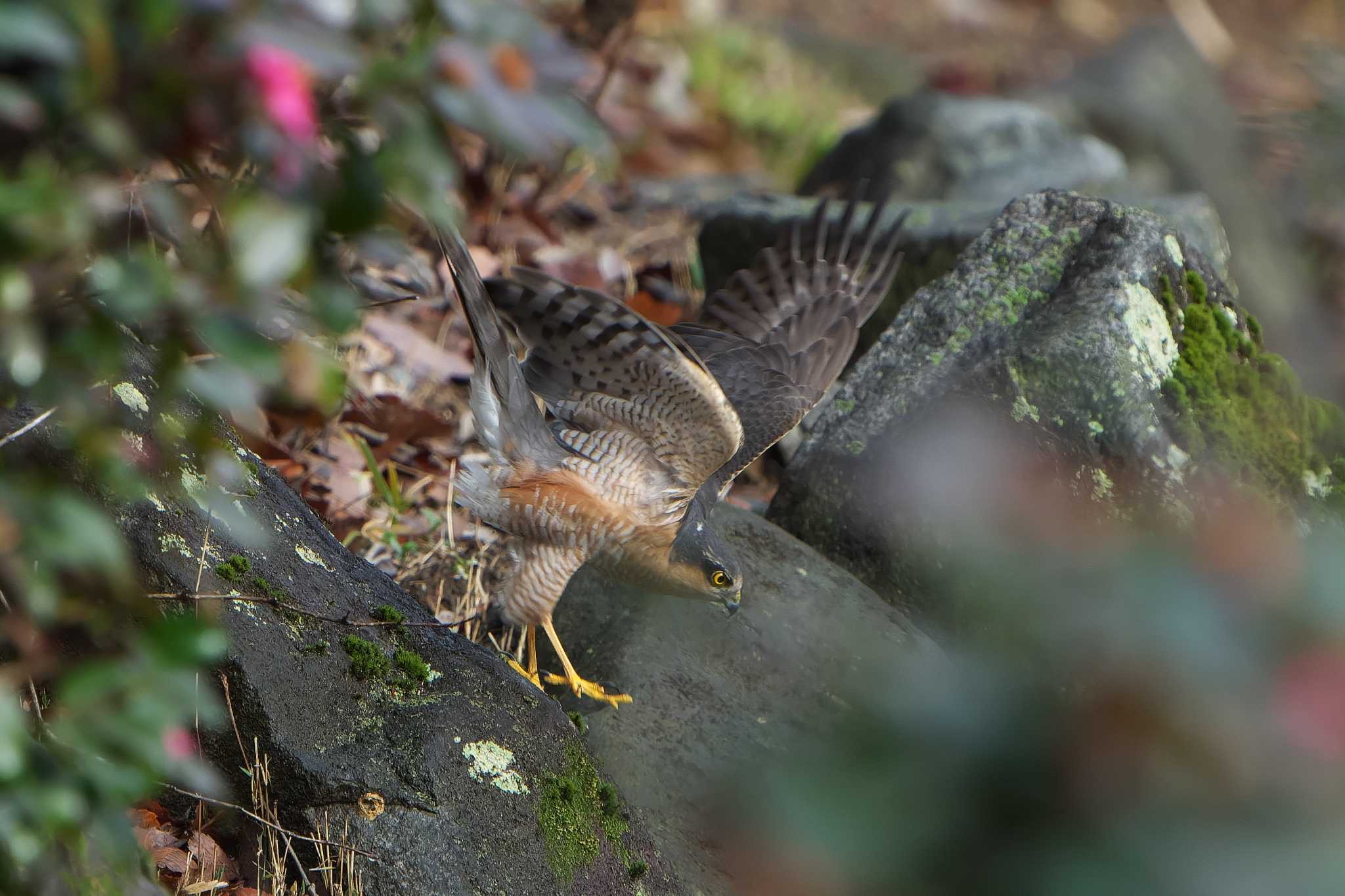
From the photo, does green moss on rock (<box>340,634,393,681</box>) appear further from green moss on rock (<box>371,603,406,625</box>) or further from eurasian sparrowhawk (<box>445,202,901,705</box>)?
eurasian sparrowhawk (<box>445,202,901,705</box>)

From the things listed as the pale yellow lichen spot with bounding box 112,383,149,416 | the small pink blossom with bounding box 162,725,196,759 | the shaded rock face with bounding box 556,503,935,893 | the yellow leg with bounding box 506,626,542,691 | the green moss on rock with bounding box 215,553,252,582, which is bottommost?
the yellow leg with bounding box 506,626,542,691

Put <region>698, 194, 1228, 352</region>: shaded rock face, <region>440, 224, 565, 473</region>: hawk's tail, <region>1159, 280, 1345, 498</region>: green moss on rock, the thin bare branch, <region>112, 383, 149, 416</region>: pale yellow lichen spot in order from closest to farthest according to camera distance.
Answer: the thin bare branch
<region>112, 383, 149, 416</region>: pale yellow lichen spot
<region>1159, 280, 1345, 498</region>: green moss on rock
<region>440, 224, 565, 473</region>: hawk's tail
<region>698, 194, 1228, 352</region>: shaded rock face

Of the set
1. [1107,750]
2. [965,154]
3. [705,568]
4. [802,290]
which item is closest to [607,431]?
[705,568]

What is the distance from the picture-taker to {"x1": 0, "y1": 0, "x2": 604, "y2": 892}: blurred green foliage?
103 cm

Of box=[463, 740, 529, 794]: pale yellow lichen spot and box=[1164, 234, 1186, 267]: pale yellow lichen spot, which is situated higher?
box=[1164, 234, 1186, 267]: pale yellow lichen spot

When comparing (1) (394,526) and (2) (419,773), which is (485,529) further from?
(2) (419,773)

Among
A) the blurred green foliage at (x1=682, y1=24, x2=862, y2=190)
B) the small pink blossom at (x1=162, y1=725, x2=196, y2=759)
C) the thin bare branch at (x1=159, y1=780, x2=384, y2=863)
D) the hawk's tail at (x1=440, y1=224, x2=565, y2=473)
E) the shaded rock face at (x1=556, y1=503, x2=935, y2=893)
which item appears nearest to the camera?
the small pink blossom at (x1=162, y1=725, x2=196, y2=759)

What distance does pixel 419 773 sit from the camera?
2631mm

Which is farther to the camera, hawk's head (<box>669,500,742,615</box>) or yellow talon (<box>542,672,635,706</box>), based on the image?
hawk's head (<box>669,500,742,615</box>)

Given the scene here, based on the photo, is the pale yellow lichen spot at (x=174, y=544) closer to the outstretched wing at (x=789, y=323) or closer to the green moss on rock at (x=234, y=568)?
the green moss on rock at (x=234, y=568)

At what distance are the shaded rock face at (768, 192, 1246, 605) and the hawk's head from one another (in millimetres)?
391

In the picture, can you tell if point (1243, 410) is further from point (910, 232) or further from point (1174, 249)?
point (910, 232)

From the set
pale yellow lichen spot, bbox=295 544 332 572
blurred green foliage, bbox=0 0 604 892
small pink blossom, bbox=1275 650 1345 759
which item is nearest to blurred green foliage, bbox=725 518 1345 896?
small pink blossom, bbox=1275 650 1345 759

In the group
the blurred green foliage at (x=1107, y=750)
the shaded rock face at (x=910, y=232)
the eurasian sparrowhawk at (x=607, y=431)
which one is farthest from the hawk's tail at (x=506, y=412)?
the blurred green foliage at (x=1107, y=750)
